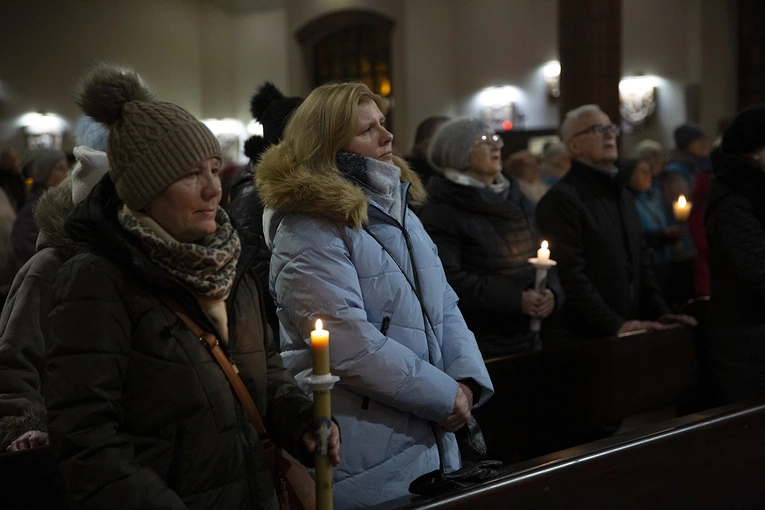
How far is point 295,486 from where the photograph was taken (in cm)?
183

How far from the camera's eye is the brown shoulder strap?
1622 millimetres

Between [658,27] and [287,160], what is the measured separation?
9.74 metres

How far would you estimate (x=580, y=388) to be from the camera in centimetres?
339

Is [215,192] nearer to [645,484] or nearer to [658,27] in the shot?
[645,484]

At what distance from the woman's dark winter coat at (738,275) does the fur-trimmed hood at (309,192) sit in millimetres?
1700

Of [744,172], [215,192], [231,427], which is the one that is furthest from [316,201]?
[744,172]

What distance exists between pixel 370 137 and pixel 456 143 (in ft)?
3.74

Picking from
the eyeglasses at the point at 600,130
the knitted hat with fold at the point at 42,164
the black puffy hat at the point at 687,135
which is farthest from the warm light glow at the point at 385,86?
the eyeglasses at the point at 600,130

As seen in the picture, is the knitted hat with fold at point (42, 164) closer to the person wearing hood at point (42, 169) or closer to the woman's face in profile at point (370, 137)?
the person wearing hood at point (42, 169)

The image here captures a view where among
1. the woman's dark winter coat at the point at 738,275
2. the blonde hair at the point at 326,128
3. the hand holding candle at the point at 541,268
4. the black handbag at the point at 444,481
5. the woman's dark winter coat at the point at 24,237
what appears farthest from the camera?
the woman's dark winter coat at the point at 24,237

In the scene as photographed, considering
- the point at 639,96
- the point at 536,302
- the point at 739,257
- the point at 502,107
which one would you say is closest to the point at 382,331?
the point at 536,302

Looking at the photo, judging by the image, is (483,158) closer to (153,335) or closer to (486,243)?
(486,243)

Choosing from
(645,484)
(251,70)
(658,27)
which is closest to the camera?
(645,484)

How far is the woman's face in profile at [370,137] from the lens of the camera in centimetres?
226
